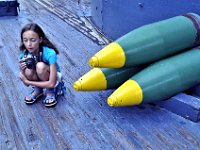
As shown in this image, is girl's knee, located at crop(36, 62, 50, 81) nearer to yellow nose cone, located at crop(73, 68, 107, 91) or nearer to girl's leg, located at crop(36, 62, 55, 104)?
girl's leg, located at crop(36, 62, 55, 104)

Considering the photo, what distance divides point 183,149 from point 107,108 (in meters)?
0.78

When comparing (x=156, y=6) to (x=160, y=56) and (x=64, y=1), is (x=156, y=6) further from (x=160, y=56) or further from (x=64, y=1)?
(x=64, y=1)

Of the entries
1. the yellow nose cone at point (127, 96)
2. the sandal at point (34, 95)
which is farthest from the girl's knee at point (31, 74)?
the yellow nose cone at point (127, 96)

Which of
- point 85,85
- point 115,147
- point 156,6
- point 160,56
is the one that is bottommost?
point 115,147

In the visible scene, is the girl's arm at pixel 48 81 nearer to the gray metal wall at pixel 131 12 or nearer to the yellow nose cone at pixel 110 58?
the yellow nose cone at pixel 110 58

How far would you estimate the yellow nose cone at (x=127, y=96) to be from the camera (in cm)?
Answer: 229

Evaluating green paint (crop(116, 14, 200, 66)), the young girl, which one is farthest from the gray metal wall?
the young girl

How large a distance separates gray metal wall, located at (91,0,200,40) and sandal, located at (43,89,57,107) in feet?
4.69

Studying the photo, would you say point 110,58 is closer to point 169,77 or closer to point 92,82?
point 92,82

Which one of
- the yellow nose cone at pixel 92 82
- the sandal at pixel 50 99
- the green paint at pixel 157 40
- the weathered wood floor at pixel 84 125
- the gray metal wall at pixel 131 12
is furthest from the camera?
the gray metal wall at pixel 131 12

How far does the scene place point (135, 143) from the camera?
2.21 meters

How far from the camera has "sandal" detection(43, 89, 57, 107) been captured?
2.67m

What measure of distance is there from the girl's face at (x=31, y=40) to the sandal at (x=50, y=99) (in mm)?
440

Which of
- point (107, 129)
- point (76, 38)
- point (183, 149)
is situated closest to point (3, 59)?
point (76, 38)
